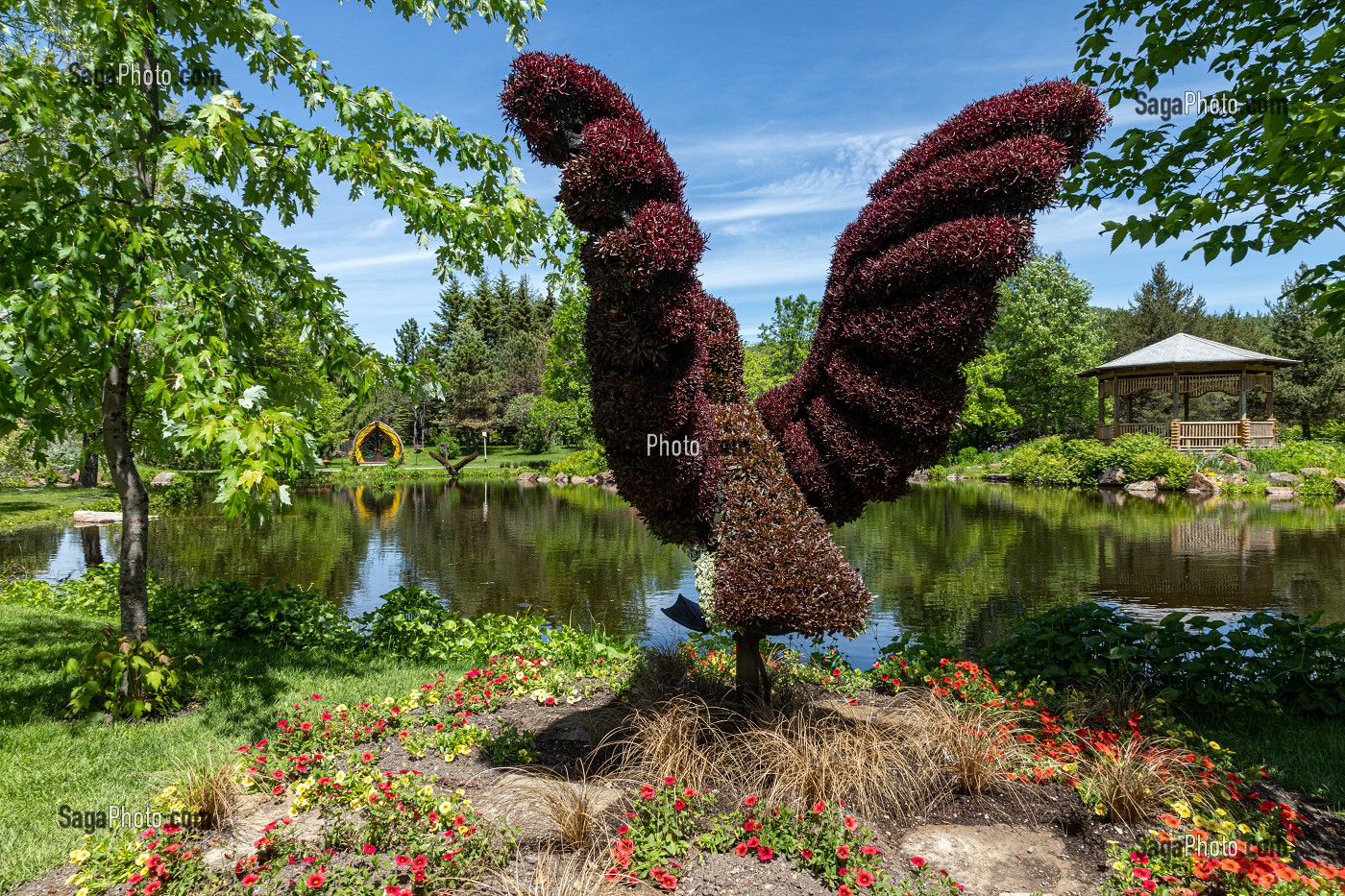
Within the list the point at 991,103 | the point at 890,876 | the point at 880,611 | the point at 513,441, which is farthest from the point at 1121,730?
the point at 513,441

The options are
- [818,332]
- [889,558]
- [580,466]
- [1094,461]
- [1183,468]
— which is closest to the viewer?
[818,332]

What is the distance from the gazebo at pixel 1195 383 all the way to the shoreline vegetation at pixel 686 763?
2772 cm

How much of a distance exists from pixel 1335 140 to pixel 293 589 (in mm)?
10041

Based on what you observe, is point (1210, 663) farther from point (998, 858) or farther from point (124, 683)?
point (124, 683)

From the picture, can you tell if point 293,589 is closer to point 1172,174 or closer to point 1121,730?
point 1121,730

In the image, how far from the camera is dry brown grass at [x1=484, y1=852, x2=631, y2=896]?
3070mm

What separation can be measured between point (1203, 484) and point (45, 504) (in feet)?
128

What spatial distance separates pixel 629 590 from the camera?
12.0 meters

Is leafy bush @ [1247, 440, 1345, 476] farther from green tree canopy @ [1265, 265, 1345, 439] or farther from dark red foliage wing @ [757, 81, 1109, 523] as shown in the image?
dark red foliage wing @ [757, 81, 1109, 523]

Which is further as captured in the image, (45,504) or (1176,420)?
(1176,420)

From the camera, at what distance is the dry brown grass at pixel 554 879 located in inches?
121

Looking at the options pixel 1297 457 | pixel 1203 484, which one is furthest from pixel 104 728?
pixel 1297 457

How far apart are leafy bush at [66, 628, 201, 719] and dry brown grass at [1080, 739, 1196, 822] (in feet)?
20.4

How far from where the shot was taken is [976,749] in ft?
14.0
